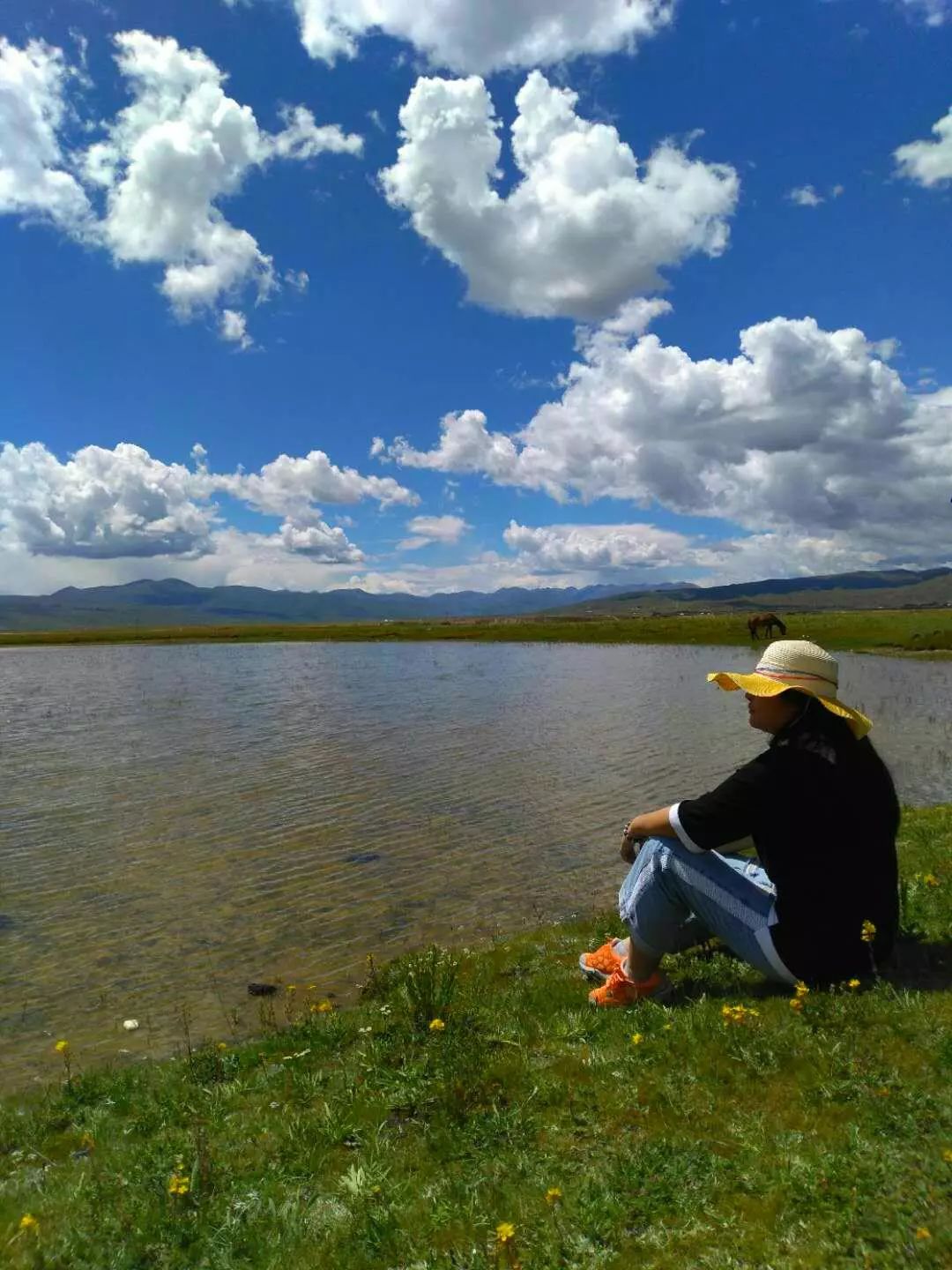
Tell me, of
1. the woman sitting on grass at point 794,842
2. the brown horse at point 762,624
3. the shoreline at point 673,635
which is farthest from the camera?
the brown horse at point 762,624

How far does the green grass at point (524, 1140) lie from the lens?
4.76m

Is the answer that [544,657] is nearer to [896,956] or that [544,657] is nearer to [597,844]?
[597,844]

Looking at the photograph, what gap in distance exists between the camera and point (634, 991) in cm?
845

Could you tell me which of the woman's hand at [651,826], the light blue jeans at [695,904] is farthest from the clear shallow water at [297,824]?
the woman's hand at [651,826]

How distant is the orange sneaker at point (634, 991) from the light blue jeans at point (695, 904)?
545 mm

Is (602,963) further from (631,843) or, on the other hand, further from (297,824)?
(297,824)

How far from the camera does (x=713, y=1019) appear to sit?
736 centimetres

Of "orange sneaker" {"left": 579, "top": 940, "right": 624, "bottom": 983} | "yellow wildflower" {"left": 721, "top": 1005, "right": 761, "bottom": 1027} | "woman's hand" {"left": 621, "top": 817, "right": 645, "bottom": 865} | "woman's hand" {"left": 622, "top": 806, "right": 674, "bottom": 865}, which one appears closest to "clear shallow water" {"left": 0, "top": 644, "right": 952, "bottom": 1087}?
"orange sneaker" {"left": 579, "top": 940, "right": 624, "bottom": 983}

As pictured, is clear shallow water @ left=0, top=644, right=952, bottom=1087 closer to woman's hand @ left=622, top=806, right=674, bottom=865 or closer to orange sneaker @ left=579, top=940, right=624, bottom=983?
orange sneaker @ left=579, top=940, right=624, bottom=983

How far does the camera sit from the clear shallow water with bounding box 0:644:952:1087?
38.8 feet

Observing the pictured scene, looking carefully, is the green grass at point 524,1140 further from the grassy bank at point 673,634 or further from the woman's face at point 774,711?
the grassy bank at point 673,634

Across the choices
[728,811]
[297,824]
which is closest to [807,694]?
[728,811]

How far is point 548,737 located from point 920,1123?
2711 cm

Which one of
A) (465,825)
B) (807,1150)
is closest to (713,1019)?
(807,1150)
